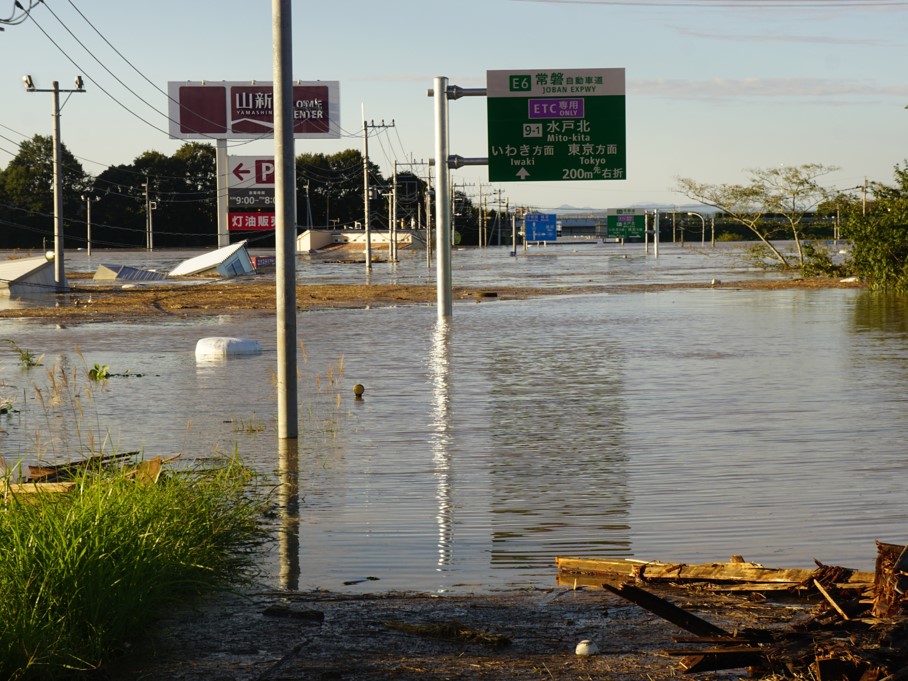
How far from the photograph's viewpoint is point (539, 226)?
119062mm

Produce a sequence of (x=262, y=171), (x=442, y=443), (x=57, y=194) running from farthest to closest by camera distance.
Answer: (x=262, y=171) → (x=57, y=194) → (x=442, y=443)

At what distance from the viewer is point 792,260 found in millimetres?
60031

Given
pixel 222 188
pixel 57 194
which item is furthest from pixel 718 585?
pixel 222 188

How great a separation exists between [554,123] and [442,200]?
137 inches

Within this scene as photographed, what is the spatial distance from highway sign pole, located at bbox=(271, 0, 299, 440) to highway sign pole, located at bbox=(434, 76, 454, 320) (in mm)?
17096

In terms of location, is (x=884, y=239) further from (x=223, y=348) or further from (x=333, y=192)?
(x=333, y=192)

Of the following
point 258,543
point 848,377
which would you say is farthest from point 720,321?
point 258,543

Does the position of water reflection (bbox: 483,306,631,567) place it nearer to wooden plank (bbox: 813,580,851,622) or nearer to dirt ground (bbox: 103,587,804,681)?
dirt ground (bbox: 103,587,804,681)

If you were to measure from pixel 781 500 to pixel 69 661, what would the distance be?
526 cm

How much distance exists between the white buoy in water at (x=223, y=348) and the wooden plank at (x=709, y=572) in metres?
13.9

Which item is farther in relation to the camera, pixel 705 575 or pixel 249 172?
pixel 249 172

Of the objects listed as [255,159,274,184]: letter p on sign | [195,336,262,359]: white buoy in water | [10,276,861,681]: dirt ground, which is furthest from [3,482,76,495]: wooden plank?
[255,159,274,184]: letter p on sign

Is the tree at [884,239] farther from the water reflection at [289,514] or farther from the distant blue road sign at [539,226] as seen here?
the distant blue road sign at [539,226]

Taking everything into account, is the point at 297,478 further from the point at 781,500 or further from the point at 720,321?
the point at 720,321
